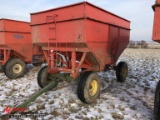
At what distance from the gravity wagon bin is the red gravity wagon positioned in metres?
2.04

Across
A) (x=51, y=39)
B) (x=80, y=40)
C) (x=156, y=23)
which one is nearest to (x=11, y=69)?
(x=51, y=39)

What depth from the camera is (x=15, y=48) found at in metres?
6.77

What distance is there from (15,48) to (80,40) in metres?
3.77

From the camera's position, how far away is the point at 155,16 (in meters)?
2.54

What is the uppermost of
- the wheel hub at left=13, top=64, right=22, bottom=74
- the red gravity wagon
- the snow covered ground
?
the red gravity wagon

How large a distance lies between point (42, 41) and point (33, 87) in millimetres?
1594

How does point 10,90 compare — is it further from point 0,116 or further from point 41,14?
point 41,14

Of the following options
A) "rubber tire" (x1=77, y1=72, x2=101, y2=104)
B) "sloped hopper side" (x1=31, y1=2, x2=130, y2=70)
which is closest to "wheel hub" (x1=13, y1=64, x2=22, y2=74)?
"sloped hopper side" (x1=31, y1=2, x2=130, y2=70)

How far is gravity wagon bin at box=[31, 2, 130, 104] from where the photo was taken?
13.1 feet

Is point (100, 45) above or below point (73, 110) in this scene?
above

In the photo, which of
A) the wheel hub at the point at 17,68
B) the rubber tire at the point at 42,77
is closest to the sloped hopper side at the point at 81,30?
the rubber tire at the point at 42,77

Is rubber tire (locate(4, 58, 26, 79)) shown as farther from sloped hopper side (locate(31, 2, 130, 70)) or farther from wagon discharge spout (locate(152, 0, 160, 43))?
wagon discharge spout (locate(152, 0, 160, 43))

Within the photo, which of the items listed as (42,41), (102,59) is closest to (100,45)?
(102,59)

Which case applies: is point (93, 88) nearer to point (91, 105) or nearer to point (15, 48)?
point (91, 105)
